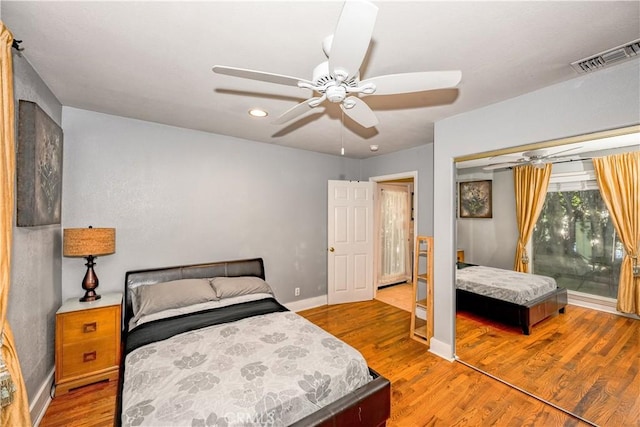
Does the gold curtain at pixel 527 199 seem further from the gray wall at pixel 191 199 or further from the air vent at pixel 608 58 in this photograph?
the gray wall at pixel 191 199

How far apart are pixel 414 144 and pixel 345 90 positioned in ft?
8.85

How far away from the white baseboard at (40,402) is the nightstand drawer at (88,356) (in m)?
0.11

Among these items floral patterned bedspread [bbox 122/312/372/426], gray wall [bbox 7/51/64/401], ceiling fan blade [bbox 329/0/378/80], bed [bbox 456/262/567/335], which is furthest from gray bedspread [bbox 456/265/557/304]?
gray wall [bbox 7/51/64/401]

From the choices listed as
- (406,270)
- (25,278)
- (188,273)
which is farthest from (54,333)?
(406,270)

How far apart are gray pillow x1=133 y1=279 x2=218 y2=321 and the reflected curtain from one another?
371cm

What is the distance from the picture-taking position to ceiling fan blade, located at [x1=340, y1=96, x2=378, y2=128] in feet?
5.15

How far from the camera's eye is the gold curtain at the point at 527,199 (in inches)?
91.9

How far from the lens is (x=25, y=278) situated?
5.89 feet

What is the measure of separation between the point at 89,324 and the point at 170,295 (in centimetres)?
64

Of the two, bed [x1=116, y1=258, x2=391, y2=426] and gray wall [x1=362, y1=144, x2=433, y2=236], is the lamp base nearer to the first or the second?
bed [x1=116, y1=258, x2=391, y2=426]

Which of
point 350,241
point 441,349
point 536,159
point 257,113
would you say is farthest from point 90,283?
point 536,159

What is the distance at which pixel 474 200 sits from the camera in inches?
107

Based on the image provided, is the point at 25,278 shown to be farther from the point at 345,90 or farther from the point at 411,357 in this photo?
the point at 411,357

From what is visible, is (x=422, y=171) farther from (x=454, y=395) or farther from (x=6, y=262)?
(x=6, y=262)
